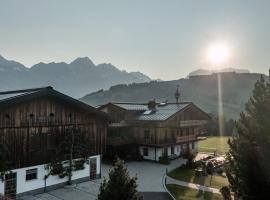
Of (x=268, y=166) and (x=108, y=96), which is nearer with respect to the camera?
(x=268, y=166)

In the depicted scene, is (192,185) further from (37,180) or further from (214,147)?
(214,147)

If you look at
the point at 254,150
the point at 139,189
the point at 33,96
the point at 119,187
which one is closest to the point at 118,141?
the point at 139,189

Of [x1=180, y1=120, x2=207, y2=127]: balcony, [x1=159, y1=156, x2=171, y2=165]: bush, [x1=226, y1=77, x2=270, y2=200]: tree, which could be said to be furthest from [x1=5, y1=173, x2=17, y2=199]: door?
[x1=180, y1=120, x2=207, y2=127]: balcony

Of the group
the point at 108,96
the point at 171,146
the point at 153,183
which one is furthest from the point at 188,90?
the point at 153,183

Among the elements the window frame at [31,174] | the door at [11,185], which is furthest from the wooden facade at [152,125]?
the door at [11,185]

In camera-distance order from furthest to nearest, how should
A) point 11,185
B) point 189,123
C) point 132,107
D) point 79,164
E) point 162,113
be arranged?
point 132,107
point 189,123
point 162,113
point 79,164
point 11,185

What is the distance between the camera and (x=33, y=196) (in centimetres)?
2477

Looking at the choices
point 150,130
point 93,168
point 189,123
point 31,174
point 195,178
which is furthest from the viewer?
point 189,123

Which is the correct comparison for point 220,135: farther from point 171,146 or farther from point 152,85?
point 152,85

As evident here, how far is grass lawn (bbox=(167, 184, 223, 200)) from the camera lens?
2627cm

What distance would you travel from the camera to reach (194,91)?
144 metres

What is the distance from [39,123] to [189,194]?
14.9 meters

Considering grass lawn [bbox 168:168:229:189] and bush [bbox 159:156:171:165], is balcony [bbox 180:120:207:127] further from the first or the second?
grass lawn [bbox 168:168:229:189]

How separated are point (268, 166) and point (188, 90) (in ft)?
429
